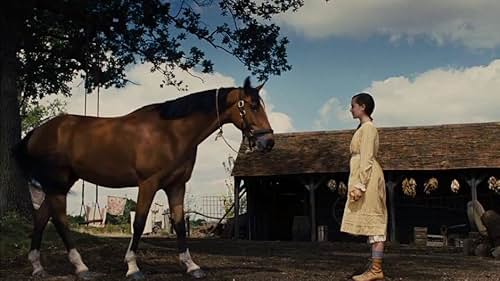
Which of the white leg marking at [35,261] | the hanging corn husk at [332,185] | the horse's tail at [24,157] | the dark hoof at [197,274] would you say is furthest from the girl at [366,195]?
the hanging corn husk at [332,185]

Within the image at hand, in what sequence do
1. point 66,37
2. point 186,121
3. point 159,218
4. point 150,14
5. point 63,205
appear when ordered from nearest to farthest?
1. point 186,121
2. point 63,205
3. point 150,14
4. point 66,37
5. point 159,218

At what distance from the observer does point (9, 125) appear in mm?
12250

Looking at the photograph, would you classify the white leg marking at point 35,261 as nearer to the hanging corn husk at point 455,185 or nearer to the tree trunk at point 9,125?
the tree trunk at point 9,125

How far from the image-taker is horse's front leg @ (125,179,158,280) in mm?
7139

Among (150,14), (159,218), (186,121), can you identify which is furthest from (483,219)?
(159,218)

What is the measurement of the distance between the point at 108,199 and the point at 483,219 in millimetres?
24505

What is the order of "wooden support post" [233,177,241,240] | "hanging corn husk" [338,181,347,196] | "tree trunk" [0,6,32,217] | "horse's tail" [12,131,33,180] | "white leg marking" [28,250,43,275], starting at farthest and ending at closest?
"wooden support post" [233,177,241,240] → "hanging corn husk" [338,181,347,196] → "tree trunk" [0,6,32,217] → "horse's tail" [12,131,33,180] → "white leg marking" [28,250,43,275]

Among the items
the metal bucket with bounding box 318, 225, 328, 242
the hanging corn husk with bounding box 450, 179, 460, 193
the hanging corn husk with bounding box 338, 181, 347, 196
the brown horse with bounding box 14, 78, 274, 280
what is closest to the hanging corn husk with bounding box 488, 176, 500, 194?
the hanging corn husk with bounding box 450, 179, 460, 193

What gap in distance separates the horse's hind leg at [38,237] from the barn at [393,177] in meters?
16.8

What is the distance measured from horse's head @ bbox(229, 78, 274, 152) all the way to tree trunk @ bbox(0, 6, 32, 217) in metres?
5.53

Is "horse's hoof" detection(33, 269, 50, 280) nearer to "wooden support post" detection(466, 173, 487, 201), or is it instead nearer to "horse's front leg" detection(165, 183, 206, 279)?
"horse's front leg" detection(165, 183, 206, 279)

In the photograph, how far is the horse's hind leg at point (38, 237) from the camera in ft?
25.3

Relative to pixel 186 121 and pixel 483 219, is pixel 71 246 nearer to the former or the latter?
pixel 186 121

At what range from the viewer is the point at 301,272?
8102 mm
